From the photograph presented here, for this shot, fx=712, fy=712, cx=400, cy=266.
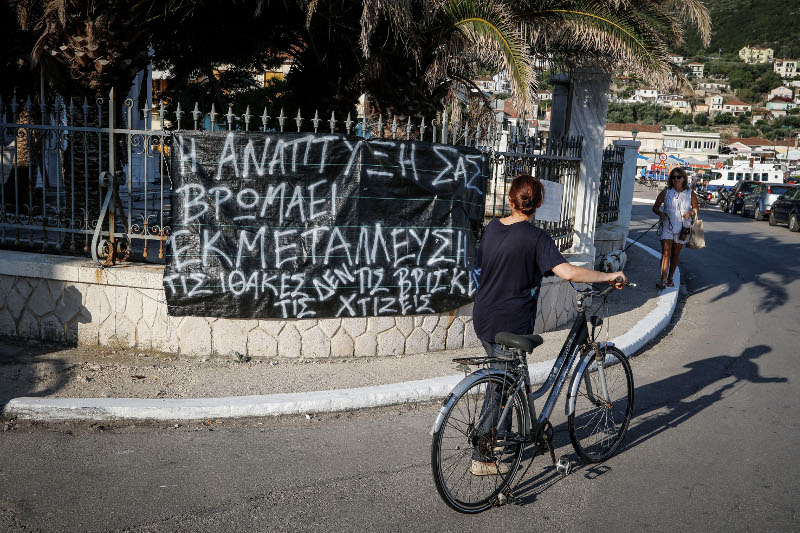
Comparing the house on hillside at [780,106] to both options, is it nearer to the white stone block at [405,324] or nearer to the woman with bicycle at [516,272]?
the white stone block at [405,324]

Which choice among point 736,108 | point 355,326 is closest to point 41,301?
point 355,326

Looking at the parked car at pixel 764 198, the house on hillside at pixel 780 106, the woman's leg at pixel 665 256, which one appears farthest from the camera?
the house on hillside at pixel 780 106

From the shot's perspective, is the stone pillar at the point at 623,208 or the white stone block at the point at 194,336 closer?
the white stone block at the point at 194,336

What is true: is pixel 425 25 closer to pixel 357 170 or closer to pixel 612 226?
pixel 357 170

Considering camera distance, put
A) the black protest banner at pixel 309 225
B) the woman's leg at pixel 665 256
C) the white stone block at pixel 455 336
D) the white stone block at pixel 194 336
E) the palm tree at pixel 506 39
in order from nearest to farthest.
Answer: the black protest banner at pixel 309 225, the white stone block at pixel 194 336, the white stone block at pixel 455 336, the palm tree at pixel 506 39, the woman's leg at pixel 665 256

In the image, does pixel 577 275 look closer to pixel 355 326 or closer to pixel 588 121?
pixel 355 326

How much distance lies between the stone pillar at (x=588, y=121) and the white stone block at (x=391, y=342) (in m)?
3.11

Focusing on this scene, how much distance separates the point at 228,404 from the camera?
5.22 meters


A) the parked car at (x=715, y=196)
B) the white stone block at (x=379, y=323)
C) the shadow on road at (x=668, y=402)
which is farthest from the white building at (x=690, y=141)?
the white stone block at (x=379, y=323)

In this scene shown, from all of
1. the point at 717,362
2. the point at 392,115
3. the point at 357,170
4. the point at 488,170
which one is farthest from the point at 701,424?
the point at 392,115

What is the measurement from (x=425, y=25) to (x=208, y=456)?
5740 millimetres

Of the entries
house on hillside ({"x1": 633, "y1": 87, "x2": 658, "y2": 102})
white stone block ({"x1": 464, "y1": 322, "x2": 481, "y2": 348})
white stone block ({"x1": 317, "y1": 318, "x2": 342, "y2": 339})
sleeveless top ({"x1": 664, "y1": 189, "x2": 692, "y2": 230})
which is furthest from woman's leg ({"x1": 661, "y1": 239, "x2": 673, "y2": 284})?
house on hillside ({"x1": 633, "y1": 87, "x2": 658, "y2": 102})

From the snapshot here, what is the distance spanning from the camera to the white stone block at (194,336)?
6246 mm

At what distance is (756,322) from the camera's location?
9.28 m
